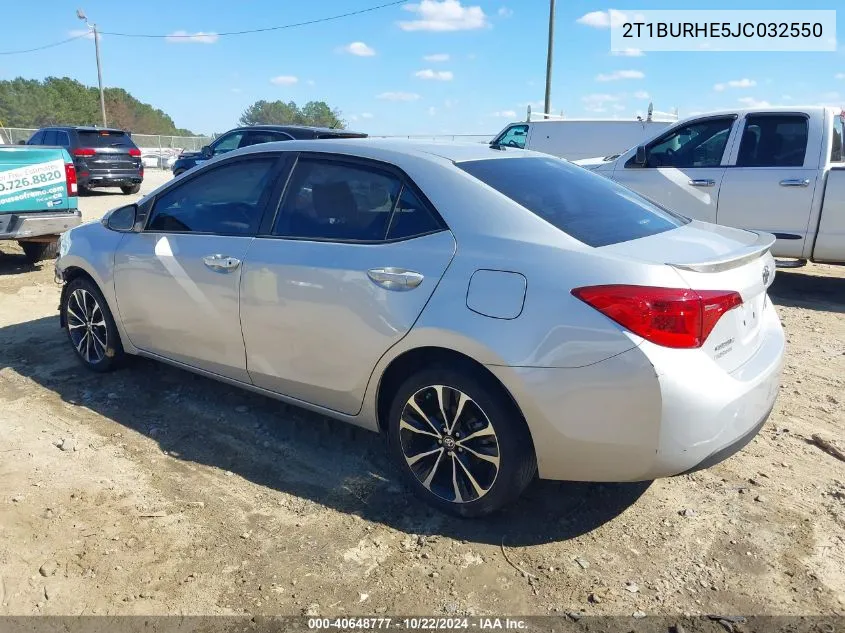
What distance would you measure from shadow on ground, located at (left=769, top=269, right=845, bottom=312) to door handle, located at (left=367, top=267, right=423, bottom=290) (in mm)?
5441

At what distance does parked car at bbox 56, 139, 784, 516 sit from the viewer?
249 cm

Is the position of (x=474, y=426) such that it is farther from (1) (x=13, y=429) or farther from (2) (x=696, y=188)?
(2) (x=696, y=188)

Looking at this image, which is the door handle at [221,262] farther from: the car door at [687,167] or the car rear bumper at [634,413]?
the car door at [687,167]

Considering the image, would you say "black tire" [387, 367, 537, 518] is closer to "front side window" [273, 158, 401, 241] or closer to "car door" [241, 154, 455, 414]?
"car door" [241, 154, 455, 414]

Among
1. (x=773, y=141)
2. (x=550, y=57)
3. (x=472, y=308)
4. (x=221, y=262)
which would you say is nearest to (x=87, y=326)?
(x=221, y=262)

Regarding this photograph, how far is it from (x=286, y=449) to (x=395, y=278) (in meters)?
1.32

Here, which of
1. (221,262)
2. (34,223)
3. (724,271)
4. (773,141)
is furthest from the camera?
(34,223)

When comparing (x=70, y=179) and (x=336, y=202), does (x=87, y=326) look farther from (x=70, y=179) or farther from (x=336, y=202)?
(x=70, y=179)

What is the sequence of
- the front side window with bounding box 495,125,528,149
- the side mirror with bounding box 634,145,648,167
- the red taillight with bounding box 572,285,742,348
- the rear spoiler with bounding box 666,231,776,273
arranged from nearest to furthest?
1. the red taillight with bounding box 572,285,742,348
2. the rear spoiler with bounding box 666,231,776,273
3. the side mirror with bounding box 634,145,648,167
4. the front side window with bounding box 495,125,528,149

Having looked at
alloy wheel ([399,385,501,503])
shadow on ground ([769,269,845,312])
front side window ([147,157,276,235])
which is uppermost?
front side window ([147,157,276,235])

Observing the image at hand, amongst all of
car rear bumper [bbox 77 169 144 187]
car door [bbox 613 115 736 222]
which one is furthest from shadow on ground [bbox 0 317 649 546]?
car rear bumper [bbox 77 169 144 187]

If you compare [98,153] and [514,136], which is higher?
[514,136]

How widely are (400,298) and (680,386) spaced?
1.20 meters

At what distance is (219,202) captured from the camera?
3.90 metres
